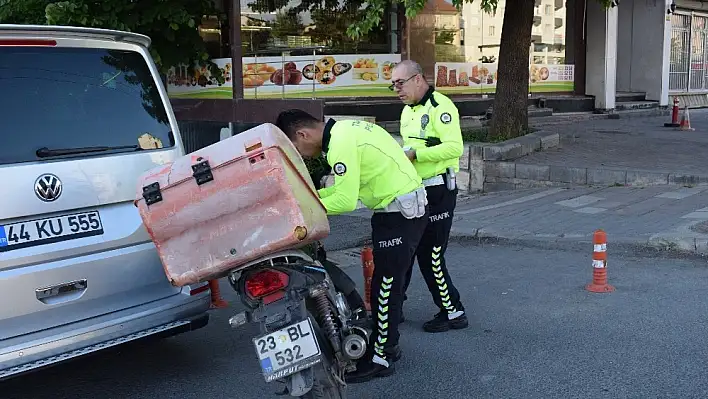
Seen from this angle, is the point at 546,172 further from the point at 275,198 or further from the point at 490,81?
the point at 275,198

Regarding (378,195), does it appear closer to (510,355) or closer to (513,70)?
(510,355)

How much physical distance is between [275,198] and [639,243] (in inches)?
203

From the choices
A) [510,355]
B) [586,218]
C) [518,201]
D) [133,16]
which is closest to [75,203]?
[510,355]

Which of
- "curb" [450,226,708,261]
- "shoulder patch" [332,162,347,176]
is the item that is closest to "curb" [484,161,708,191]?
"curb" [450,226,708,261]

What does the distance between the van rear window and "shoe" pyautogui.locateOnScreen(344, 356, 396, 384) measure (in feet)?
6.03

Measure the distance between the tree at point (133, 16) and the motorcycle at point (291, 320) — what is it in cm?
864

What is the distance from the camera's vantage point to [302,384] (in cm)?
341

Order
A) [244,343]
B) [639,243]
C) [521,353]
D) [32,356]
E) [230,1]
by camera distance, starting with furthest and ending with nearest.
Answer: [230,1], [639,243], [244,343], [521,353], [32,356]

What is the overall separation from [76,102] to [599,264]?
13.5 feet

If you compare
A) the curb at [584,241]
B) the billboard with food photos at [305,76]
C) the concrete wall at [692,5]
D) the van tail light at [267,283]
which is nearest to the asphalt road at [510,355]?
the curb at [584,241]

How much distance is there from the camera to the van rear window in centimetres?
390

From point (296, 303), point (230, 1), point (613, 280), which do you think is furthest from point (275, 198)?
point (230, 1)

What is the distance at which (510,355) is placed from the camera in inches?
183

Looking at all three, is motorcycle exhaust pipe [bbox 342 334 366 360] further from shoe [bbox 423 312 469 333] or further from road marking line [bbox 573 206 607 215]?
road marking line [bbox 573 206 607 215]
